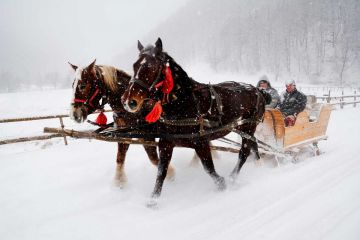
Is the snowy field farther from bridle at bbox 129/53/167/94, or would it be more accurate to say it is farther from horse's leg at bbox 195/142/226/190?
bridle at bbox 129/53/167/94

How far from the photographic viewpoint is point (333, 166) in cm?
537

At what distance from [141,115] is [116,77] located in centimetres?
72

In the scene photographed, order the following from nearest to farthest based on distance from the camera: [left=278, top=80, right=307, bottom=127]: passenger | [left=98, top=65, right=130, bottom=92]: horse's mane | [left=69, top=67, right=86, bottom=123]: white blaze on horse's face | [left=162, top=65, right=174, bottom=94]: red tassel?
[left=162, top=65, right=174, bottom=94]: red tassel
[left=69, top=67, right=86, bottom=123]: white blaze on horse's face
[left=98, top=65, right=130, bottom=92]: horse's mane
[left=278, top=80, right=307, bottom=127]: passenger

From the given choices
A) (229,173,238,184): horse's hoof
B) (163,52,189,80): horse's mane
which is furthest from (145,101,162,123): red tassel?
(229,173,238,184): horse's hoof

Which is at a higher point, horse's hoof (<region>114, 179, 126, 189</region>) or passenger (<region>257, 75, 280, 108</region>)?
passenger (<region>257, 75, 280, 108</region>)

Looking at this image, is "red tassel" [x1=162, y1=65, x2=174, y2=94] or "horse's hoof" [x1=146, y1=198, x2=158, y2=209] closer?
"red tassel" [x1=162, y1=65, x2=174, y2=94]

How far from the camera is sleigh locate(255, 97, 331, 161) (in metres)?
5.75

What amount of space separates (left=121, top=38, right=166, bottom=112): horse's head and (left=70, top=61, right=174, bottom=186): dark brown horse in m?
0.92

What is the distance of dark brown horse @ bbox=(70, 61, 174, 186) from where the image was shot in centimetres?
374

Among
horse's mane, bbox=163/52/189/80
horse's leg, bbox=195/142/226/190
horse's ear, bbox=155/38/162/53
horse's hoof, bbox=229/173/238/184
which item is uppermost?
horse's ear, bbox=155/38/162/53

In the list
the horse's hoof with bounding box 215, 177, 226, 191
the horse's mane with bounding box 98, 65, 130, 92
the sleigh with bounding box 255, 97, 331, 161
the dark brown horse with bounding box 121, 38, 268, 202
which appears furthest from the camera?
the sleigh with bounding box 255, 97, 331, 161

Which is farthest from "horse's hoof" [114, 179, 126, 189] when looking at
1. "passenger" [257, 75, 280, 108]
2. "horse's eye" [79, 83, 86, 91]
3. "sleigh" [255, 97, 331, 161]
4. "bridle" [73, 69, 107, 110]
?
"passenger" [257, 75, 280, 108]

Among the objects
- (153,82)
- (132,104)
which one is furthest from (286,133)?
(132,104)

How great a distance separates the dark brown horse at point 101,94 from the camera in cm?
374
